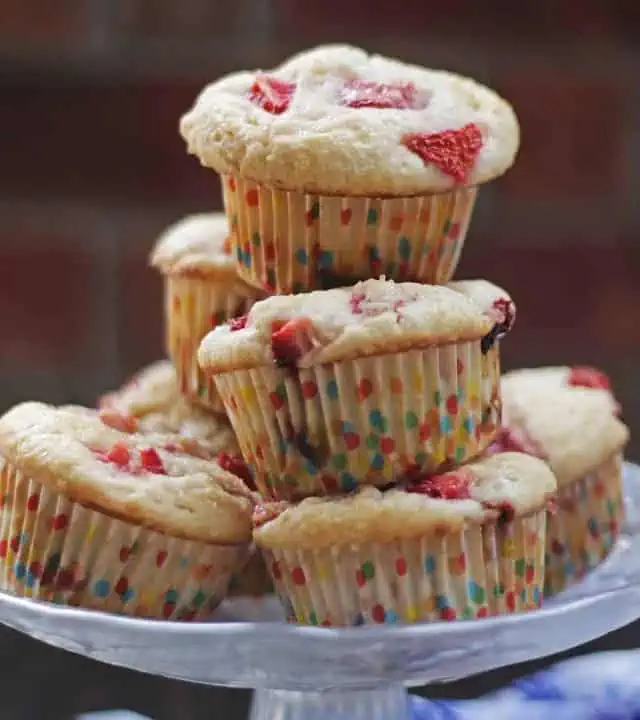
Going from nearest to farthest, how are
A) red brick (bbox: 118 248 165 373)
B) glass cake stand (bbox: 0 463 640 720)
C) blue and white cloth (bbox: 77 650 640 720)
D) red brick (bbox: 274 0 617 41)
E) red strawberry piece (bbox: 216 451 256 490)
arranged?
glass cake stand (bbox: 0 463 640 720)
red strawberry piece (bbox: 216 451 256 490)
blue and white cloth (bbox: 77 650 640 720)
red brick (bbox: 274 0 617 41)
red brick (bbox: 118 248 165 373)

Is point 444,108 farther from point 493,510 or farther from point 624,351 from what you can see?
point 624,351

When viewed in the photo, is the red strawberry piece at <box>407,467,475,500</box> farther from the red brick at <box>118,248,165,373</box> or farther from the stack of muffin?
the red brick at <box>118,248,165,373</box>

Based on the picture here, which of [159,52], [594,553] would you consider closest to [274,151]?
[594,553]

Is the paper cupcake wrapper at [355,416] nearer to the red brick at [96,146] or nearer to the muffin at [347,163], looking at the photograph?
the muffin at [347,163]

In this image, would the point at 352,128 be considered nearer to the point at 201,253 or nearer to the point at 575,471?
the point at 201,253

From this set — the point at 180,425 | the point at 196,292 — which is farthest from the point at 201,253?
the point at 180,425

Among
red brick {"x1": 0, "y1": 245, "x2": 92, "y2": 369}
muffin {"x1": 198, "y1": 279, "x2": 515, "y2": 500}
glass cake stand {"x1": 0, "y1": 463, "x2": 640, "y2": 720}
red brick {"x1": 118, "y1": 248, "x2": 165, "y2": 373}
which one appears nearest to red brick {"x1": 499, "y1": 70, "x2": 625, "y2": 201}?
red brick {"x1": 118, "y1": 248, "x2": 165, "y2": 373}
